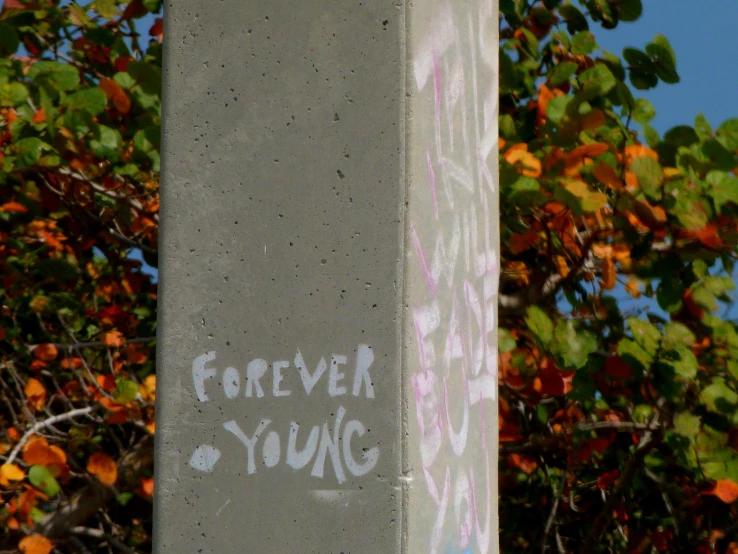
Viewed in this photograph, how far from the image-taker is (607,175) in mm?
2994

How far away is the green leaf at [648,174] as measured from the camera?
2.82m

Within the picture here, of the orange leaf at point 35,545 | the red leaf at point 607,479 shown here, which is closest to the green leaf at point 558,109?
the red leaf at point 607,479

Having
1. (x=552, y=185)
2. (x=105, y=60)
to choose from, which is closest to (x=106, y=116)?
(x=105, y=60)

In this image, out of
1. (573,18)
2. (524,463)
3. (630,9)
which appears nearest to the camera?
(630,9)

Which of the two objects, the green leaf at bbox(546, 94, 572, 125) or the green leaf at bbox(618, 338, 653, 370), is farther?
the green leaf at bbox(546, 94, 572, 125)

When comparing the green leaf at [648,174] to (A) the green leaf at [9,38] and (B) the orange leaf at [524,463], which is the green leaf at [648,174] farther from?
(A) the green leaf at [9,38]

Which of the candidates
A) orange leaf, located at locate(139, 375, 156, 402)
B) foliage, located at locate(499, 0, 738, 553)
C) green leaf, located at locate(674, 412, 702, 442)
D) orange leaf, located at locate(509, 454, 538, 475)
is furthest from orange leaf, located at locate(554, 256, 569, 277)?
orange leaf, located at locate(139, 375, 156, 402)

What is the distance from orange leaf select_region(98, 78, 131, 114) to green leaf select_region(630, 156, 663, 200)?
63.0 inches

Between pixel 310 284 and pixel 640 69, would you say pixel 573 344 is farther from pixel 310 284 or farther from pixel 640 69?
pixel 310 284

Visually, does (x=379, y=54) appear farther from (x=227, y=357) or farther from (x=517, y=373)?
(x=517, y=373)

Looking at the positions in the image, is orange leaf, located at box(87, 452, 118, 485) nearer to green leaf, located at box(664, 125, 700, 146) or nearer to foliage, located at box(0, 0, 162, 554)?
foliage, located at box(0, 0, 162, 554)

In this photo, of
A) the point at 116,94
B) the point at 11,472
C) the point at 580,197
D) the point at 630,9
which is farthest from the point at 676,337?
the point at 11,472

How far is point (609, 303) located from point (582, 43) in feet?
2.89

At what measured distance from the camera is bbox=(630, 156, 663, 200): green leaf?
2.82 meters
